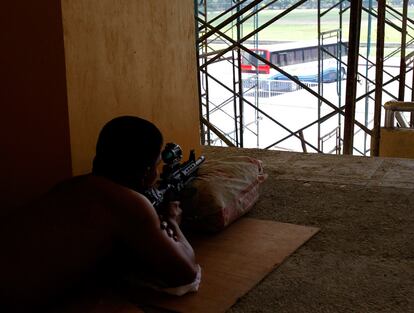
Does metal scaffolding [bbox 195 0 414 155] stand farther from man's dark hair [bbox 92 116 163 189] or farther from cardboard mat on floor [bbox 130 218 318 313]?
man's dark hair [bbox 92 116 163 189]

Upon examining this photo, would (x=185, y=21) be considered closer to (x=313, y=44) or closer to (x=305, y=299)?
(x=305, y=299)

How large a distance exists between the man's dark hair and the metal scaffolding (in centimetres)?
276

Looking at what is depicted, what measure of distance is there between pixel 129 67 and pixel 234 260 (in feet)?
2.82

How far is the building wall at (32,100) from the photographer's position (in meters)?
2.11

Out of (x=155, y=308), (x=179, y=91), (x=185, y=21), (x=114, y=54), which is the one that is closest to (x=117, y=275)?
(x=155, y=308)

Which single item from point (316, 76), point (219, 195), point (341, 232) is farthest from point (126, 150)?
point (316, 76)

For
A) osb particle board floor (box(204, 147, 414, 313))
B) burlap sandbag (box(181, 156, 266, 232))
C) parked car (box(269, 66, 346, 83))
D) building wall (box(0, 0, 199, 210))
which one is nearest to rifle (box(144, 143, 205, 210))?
burlap sandbag (box(181, 156, 266, 232))

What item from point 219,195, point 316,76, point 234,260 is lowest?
point 316,76

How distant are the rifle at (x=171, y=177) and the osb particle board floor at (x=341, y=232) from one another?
1.41ft

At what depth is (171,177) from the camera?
2.25 metres

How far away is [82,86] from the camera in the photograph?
7.27ft

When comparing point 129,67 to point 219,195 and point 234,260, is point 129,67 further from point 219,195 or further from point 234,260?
point 234,260

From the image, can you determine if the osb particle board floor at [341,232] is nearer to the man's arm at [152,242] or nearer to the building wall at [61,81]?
the man's arm at [152,242]

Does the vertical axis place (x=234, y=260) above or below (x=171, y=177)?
below
